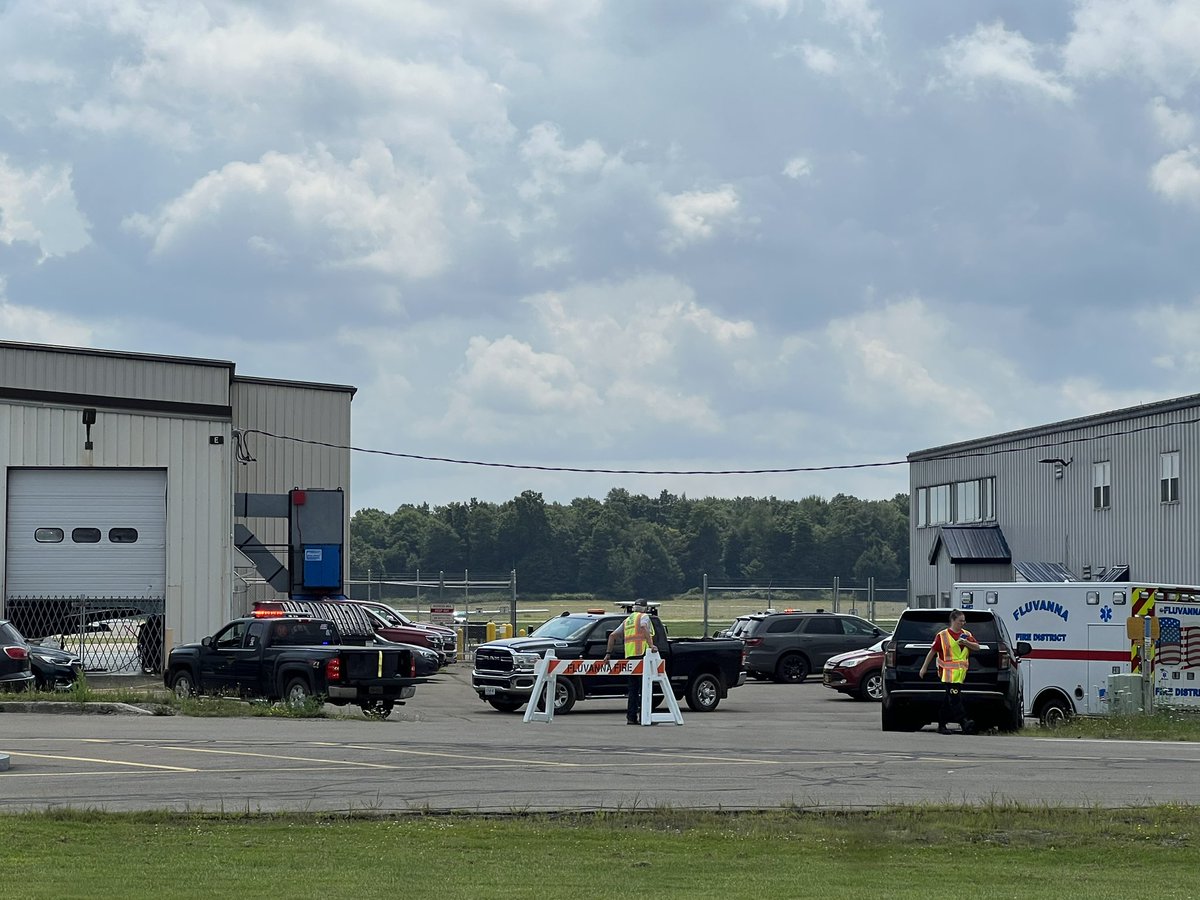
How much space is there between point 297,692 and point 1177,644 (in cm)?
1333

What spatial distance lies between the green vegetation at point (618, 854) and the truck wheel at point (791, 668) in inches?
1017

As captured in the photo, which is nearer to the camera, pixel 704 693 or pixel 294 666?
pixel 294 666

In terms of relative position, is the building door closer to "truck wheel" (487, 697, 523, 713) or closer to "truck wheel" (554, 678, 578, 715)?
"truck wheel" (487, 697, 523, 713)

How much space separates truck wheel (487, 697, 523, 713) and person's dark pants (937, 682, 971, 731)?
732 cm

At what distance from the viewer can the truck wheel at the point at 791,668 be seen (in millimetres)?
38688

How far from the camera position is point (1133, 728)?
22.5 m

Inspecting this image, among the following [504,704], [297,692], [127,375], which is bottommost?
[504,704]

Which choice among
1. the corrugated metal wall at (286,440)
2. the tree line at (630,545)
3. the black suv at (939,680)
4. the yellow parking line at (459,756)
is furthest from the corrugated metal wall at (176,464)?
the tree line at (630,545)

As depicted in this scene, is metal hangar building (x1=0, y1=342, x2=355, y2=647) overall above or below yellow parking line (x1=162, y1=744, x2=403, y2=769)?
above

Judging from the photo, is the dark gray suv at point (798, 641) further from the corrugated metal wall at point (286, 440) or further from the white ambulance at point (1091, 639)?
the white ambulance at point (1091, 639)

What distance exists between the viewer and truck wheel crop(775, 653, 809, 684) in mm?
38688

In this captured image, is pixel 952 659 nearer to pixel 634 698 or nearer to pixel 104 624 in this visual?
pixel 634 698

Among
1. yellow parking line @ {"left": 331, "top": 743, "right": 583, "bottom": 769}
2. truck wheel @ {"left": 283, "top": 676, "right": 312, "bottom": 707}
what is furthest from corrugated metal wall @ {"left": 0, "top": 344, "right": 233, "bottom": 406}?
yellow parking line @ {"left": 331, "top": 743, "right": 583, "bottom": 769}

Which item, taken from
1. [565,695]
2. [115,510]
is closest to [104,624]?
[115,510]
